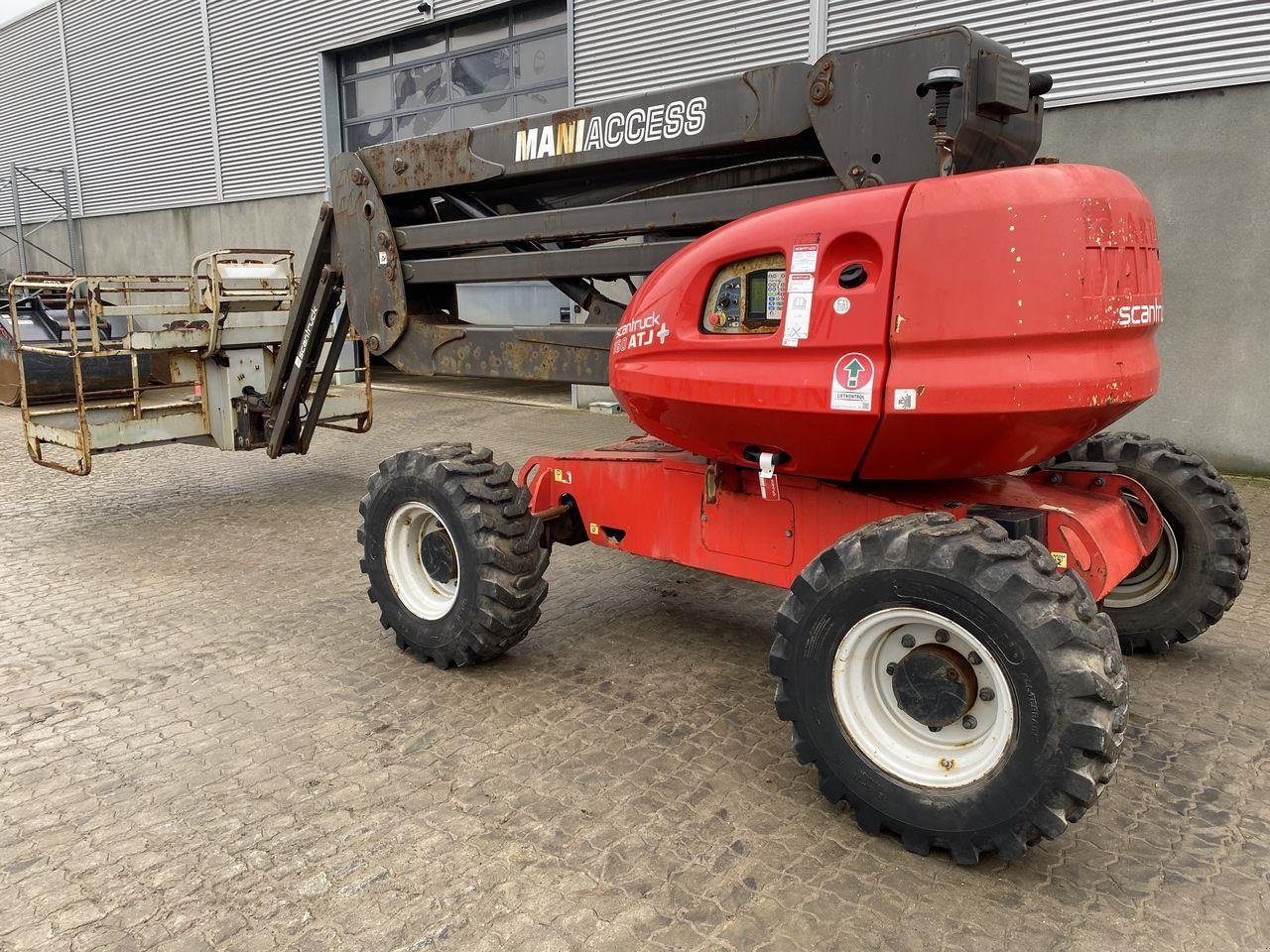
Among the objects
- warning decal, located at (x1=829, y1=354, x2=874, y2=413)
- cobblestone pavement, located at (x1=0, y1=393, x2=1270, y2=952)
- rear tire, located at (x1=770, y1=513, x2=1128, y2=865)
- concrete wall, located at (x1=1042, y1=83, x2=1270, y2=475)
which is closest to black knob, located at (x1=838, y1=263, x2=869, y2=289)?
warning decal, located at (x1=829, y1=354, x2=874, y2=413)

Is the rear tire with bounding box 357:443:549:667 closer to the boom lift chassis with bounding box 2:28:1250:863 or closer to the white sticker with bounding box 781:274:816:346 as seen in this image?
the boom lift chassis with bounding box 2:28:1250:863

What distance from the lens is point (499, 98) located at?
44.3 ft

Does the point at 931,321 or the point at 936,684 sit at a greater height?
the point at 931,321

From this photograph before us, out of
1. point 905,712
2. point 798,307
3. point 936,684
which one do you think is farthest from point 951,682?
point 798,307

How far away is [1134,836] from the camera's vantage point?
2994 mm

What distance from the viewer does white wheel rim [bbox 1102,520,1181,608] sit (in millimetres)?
4242

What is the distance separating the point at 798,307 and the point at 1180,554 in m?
2.44

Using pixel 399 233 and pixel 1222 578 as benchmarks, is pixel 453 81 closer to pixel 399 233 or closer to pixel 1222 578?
pixel 399 233

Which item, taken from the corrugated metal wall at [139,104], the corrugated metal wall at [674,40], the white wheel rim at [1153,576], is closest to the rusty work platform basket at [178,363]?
the white wheel rim at [1153,576]

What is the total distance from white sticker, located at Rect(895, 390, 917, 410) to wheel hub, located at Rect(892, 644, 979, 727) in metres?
0.75

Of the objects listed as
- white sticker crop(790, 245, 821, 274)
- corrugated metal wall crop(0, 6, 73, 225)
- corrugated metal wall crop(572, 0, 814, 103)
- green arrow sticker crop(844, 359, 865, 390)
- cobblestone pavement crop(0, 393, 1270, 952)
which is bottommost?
cobblestone pavement crop(0, 393, 1270, 952)

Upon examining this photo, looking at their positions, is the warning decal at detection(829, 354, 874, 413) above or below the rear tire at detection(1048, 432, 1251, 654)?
above

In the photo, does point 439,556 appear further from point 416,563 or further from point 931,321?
point 931,321

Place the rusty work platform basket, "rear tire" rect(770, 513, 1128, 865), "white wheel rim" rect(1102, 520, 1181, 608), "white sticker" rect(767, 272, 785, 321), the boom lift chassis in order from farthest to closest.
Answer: the rusty work platform basket < "white wheel rim" rect(1102, 520, 1181, 608) < "white sticker" rect(767, 272, 785, 321) < the boom lift chassis < "rear tire" rect(770, 513, 1128, 865)
